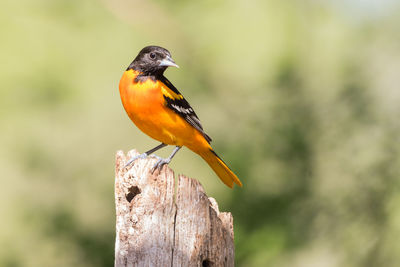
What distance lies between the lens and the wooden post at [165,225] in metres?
3.02

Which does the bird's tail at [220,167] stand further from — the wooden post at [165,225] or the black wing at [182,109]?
the wooden post at [165,225]

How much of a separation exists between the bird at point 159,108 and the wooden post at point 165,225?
1.96 feet

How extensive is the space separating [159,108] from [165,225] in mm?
1148

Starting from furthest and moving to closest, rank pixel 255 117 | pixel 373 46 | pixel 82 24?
pixel 82 24
pixel 373 46
pixel 255 117

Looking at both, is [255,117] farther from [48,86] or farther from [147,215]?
[147,215]

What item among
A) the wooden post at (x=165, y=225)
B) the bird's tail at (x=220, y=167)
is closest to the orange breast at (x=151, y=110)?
the bird's tail at (x=220, y=167)

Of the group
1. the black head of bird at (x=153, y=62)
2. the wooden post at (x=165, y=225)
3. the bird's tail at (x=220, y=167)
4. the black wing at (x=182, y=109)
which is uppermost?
the black head of bird at (x=153, y=62)

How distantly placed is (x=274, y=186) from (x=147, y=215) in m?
3.47

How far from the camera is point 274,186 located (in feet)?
20.7

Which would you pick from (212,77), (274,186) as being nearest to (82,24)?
(212,77)

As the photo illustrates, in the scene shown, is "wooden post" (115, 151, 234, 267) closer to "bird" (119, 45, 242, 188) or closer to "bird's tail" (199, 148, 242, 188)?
"bird" (119, 45, 242, 188)

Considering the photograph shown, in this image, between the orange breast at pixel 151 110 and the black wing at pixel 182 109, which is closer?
the orange breast at pixel 151 110

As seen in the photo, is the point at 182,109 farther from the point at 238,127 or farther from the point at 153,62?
the point at 238,127

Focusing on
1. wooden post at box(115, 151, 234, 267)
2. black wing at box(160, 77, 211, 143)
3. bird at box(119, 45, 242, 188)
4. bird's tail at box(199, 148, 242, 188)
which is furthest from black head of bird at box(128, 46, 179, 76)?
wooden post at box(115, 151, 234, 267)
